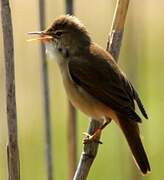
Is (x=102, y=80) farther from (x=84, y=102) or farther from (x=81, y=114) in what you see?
(x=81, y=114)

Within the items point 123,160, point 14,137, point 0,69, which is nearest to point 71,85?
point 123,160

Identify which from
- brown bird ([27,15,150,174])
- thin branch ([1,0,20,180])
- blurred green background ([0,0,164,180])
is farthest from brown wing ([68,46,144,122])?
thin branch ([1,0,20,180])

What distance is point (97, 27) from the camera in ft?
32.2

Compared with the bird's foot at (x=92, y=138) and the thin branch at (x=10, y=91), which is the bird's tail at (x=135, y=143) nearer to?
the bird's foot at (x=92, y=138)

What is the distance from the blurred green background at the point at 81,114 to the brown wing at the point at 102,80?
438mm

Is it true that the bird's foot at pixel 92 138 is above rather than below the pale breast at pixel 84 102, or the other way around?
below

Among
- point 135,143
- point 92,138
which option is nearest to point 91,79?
point 92,138

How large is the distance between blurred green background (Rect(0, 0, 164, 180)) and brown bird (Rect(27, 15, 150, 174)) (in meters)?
0.43

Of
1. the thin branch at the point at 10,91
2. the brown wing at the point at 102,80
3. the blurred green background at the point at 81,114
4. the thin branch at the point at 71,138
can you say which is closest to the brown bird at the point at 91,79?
the brown wing at the point at 102,80

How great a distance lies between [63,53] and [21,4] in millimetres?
4050

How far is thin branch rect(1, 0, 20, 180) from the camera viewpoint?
366 cm

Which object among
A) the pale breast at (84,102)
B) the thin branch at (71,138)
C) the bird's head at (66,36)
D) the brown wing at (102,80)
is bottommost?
the thin branch at (71,138)

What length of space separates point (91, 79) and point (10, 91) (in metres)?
1.09

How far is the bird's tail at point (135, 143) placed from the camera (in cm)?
426
